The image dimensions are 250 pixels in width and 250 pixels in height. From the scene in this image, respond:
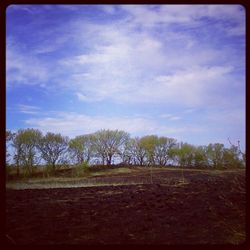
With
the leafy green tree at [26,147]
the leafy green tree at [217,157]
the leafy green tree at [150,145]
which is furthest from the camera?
the leafy green tree at [150,145]

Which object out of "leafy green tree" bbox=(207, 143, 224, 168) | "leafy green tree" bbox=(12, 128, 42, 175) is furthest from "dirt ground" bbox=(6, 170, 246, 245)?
"leafy green tree" bbox=(12, 128, 42, 175)

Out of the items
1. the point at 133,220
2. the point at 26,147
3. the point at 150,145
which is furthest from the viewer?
the point at 150,145

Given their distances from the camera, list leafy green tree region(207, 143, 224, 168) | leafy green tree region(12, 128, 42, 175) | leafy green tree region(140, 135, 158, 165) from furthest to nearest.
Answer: leafy green tree region(140, 135, 158, 165), leafy green tree region(12, 128, 42, 175), leafy green tree region(207, 143, 224, 168)

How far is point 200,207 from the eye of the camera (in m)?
8.62

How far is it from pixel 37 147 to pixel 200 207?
1778cm

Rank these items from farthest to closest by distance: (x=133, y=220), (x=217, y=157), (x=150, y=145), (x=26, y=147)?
(x=150, y=145), (x=26, y=147), (x=133, y=220), (x=217, y=157)

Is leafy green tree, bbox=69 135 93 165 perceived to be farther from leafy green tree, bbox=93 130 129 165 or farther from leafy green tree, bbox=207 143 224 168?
leafy green tree, bbox=207 143 224 168

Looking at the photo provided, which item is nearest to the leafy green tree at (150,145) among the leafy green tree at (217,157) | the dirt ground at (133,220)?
the dirt ground at (133,220)

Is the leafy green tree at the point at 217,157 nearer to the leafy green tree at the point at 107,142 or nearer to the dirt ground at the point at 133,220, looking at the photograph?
the dirt ground at the point at 133,220

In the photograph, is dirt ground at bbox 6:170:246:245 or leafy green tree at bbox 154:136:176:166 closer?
dirt ground at bbox 6:170:246:245

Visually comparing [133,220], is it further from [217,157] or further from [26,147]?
[26,147]

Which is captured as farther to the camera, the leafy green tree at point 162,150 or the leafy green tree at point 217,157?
the leafy green tree at point 162,150

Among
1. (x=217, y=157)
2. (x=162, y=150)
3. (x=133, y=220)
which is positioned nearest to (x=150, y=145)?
(x=162, y=150)
